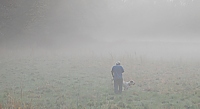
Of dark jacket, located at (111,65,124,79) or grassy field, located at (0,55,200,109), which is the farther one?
dark jacket, located at (111,65,124,79)

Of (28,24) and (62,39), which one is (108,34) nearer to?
(62,39)

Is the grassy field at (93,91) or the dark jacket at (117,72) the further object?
the dark jacket at (117,72)

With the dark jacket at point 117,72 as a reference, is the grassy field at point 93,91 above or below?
below

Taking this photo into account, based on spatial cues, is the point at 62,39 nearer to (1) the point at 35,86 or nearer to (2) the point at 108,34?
(2) the point at 108,34

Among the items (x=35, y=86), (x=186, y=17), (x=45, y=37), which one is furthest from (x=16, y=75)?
(x=186, y=17)

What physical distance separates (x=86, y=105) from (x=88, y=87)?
4.05 m

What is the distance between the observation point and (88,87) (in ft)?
51.1

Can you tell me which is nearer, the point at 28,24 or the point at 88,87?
the point at 88,87

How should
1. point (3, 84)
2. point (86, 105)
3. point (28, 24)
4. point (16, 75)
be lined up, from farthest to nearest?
1. point (28, 24)
2. point (16, 75)
3. point (3, 84)
4. point (86, 105)

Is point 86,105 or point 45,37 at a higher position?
point 45,37

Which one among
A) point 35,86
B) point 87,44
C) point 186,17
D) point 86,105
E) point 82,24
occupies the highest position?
point 186,17

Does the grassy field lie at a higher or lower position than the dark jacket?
lower

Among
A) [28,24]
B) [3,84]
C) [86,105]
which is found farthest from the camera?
[28,24]

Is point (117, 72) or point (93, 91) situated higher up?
point (117, 72)
